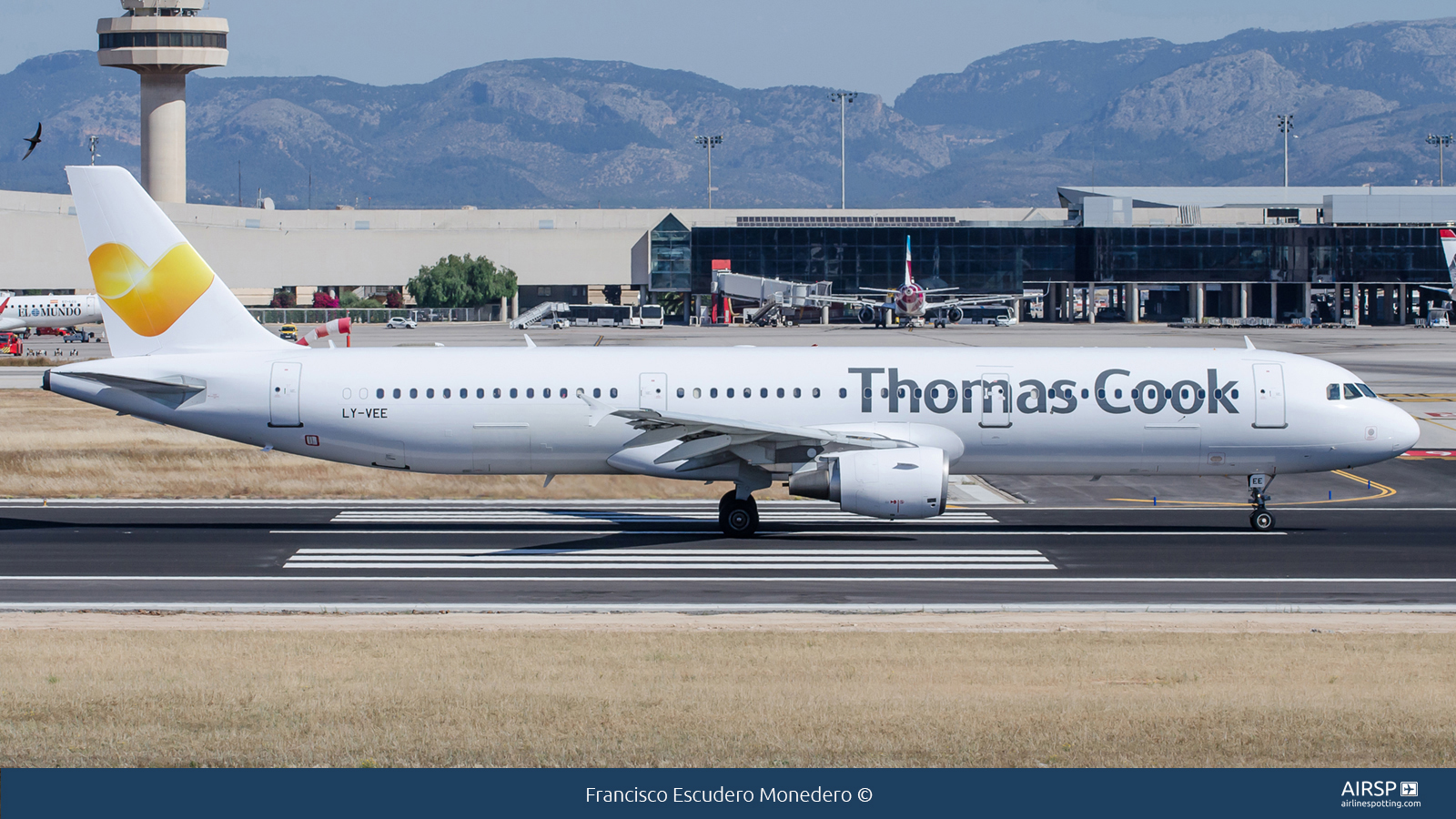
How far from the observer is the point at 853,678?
18.6 metres

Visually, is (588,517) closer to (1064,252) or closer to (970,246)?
(970,246)

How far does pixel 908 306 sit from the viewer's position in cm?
14888

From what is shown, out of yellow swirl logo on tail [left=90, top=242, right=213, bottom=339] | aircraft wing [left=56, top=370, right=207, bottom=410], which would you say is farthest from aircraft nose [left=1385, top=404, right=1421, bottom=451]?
yellow swirl logo on tail [left=90, top=242, right=213, bottom=339]

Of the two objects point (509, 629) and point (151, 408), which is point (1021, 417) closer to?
point (509, 629)

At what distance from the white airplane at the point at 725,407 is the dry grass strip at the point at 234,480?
22.9 feet

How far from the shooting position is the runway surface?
26.1 m

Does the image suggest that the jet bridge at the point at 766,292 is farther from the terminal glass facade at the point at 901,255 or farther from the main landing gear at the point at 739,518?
the main landing gear at the point at 739,518

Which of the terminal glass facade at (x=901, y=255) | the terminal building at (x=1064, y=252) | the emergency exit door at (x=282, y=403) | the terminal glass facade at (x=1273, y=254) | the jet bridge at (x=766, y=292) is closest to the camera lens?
the emergency exit door at (x=282, y=403)

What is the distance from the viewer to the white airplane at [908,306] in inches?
5851

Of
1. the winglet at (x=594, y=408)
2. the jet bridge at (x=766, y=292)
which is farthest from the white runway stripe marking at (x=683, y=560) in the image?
the jet bridge at (x=766, y=292)

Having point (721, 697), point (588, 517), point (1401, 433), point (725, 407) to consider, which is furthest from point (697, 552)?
point (1401, 433)

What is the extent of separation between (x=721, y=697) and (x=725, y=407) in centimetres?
1618

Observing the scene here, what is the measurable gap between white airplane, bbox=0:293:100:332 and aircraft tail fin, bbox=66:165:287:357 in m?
106

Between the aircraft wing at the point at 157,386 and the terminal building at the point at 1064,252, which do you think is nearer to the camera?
the aircraft wing at the point at 157,386
